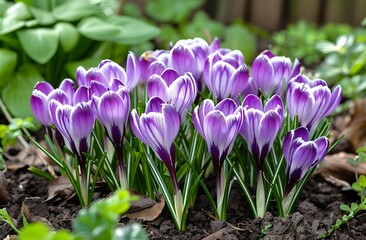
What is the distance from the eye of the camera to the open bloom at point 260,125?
1.84 meters

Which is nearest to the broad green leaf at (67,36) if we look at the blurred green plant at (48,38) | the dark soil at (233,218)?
the blurred green plant at (48,38)

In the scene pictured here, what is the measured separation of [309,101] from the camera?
1953mm

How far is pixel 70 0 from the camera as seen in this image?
3.58 metres

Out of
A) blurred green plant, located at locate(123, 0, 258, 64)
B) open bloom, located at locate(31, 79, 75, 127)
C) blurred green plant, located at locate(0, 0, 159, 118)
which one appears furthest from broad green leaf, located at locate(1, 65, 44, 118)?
blurred green plant, located at locate(123, 0, 258, 64)

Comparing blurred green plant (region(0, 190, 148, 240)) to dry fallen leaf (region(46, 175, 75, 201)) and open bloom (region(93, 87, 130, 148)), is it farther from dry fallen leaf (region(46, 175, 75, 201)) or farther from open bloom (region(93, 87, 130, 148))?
dry fallen leaf (region(46, 175, 75, 201))

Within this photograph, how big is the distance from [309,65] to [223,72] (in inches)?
105

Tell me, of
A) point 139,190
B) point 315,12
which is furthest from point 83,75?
point 315,12

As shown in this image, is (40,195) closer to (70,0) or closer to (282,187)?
(282,187)

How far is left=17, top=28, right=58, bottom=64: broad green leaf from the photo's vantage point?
308cm

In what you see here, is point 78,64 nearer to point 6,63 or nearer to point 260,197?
point 6,63

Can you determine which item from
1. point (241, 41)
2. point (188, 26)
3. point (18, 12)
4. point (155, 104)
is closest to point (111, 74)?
point (155, 104)

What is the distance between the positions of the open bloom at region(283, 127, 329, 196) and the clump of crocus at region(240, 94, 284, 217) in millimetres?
48

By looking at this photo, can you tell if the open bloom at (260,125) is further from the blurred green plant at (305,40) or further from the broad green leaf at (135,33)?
the blurred green plant at (305,40)

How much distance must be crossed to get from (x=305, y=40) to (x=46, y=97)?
2838 millimetres
